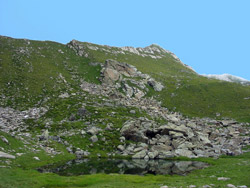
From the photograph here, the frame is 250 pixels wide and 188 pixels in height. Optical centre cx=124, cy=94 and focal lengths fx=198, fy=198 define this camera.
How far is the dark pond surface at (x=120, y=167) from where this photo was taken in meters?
38.4

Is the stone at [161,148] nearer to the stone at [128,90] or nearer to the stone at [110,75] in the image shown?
the stone at [128,90]

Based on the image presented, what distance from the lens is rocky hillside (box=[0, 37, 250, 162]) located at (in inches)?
2229

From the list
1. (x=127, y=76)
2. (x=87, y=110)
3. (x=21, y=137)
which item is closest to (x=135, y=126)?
(x=87, y=110)

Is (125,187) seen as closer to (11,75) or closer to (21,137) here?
(21,137)

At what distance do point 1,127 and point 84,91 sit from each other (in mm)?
42245

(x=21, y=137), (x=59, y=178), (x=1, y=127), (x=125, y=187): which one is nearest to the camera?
(x=125, y=187)

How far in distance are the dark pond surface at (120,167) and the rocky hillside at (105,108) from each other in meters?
5.06

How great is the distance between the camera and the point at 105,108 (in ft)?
258

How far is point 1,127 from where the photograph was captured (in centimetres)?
5622

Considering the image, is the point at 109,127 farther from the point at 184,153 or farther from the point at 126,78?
the point at 126,78

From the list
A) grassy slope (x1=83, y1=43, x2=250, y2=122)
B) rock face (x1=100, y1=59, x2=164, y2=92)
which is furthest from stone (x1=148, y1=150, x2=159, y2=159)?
rock face (x1=100, y1=59, x2=164, y2=92)


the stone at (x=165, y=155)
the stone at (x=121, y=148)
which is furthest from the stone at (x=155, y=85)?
the stone at (x=165, y=155)

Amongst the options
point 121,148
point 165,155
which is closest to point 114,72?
point 121,148

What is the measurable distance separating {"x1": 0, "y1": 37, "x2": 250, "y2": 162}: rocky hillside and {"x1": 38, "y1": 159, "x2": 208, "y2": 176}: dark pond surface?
16.6ft
